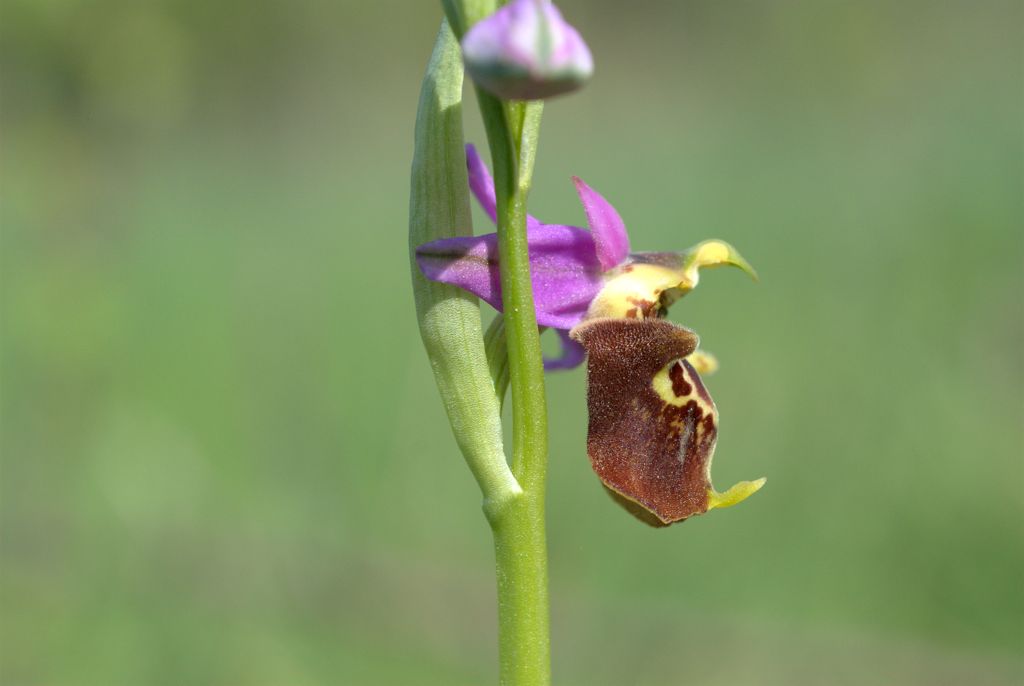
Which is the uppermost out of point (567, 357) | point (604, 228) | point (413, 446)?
point (604, 228)

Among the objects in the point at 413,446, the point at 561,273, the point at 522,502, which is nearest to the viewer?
the point at 522,502

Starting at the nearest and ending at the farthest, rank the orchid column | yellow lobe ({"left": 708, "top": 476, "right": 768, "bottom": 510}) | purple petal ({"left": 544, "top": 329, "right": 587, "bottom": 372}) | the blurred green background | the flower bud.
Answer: the flower bud
the orchid column
yellow lobe ({"left": 708, "top": 476, "right": 768, "bottom": 510})
purple petal ({"left": 544, "top": 329, "right": 587, "bottom": 372})
the blurred green background

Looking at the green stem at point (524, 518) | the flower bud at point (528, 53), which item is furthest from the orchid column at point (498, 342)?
the flower bud at point (528, 53)

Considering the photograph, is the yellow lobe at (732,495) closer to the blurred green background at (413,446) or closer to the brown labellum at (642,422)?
the brown labellum at (642,422)

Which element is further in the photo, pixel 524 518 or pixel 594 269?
pixel 594 269

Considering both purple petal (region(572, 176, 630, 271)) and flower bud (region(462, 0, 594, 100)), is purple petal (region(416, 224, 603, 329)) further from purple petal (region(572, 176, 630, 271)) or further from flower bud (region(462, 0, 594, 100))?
flower bud (region(462, 0, 594, 100))

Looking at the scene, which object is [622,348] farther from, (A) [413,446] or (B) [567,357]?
(A) [413,446]

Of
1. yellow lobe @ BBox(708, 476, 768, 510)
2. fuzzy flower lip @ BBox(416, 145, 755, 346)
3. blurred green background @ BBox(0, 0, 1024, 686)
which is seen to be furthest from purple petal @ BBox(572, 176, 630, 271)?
blurred green background @ BBox(0, 0, 1024, 686)

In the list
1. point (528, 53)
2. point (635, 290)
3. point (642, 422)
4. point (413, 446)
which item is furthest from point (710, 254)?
point (413, 446)
